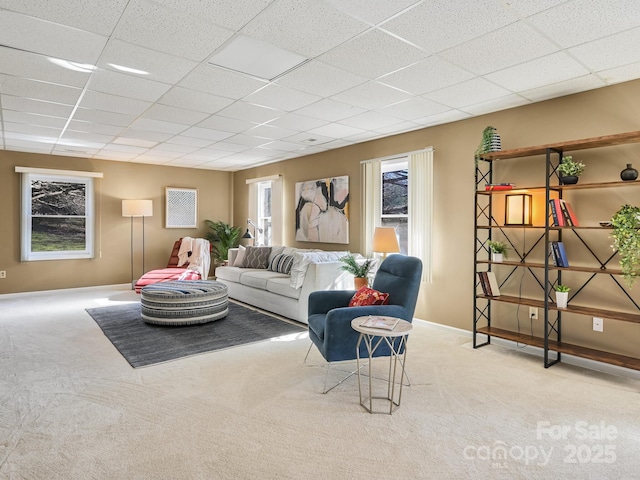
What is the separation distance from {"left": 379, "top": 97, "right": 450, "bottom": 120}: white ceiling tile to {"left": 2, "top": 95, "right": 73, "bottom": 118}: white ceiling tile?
3.37m

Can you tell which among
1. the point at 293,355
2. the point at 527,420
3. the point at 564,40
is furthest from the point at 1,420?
the point at 564,40

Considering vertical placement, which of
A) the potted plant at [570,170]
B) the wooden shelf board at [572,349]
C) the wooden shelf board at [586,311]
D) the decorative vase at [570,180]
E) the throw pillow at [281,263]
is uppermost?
the potted plant at [570,170]

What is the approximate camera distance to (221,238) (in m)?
8.39

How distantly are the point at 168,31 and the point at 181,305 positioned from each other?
3.03 metres

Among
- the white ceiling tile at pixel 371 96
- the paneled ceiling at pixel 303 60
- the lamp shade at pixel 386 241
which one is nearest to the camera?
the paneled ceiling at pixel 303 60

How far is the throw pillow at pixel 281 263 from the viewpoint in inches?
227

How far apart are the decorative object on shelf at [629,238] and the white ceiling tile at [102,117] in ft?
15.9

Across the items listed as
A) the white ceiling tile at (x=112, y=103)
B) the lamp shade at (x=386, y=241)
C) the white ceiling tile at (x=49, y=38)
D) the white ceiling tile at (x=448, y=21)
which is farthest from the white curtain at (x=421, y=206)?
the white ceiling tile at (x=49, y=38)

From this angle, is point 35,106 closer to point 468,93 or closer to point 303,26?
point 303,26

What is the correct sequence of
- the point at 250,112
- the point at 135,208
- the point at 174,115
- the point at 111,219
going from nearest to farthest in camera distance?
the point at 250,112 < the point at 174,115 < the point at 135,208 < the point at 111,219

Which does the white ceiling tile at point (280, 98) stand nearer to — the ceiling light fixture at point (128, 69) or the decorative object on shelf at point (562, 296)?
the ceiling light fixture at point (128, 69)

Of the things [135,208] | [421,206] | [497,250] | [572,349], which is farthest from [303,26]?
[135,208]

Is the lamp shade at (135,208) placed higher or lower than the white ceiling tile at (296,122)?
lower

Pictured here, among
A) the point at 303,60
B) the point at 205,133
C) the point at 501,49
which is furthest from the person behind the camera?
the point at 205,133
